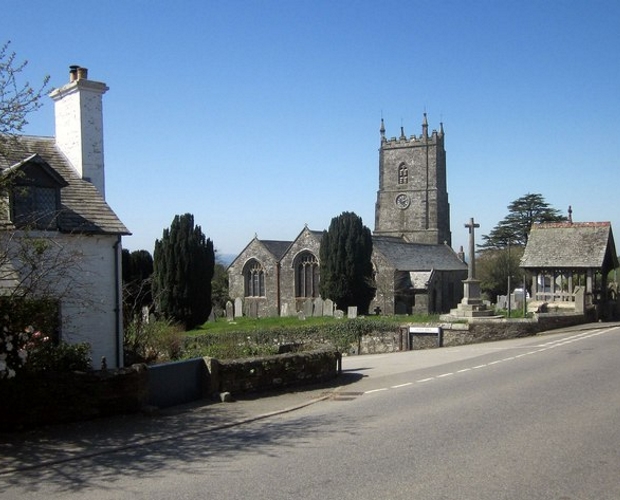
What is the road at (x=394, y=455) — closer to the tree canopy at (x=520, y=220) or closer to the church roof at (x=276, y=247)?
the church roof at (x=276, y=247)

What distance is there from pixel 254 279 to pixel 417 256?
14.2 m

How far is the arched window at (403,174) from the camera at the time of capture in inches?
3004

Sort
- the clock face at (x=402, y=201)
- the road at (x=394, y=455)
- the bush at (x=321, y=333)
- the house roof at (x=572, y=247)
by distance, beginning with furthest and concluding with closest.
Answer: the clock face at (x=402, y=201), the house roof at (x=572, y=247), the bush at (x=321, y=333), the road at (x=394, y=455)

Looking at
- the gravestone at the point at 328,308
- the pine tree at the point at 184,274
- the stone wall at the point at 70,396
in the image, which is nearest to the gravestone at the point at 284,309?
the gravestone at the point at 328,308

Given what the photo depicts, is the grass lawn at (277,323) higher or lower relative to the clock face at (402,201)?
lower

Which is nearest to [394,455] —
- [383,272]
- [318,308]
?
[318,308]

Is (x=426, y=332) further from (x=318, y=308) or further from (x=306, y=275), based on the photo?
(x=306, y=275)

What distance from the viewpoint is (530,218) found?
75.6m

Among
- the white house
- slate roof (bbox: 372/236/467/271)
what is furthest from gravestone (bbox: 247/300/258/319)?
the white house

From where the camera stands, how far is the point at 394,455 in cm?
858

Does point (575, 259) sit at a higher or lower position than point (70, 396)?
higher

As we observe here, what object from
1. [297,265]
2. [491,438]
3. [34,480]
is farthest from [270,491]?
[297,265]

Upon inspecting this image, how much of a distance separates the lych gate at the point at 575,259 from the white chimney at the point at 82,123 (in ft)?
79.4

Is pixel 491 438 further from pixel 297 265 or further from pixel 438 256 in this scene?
pixel 438 256
